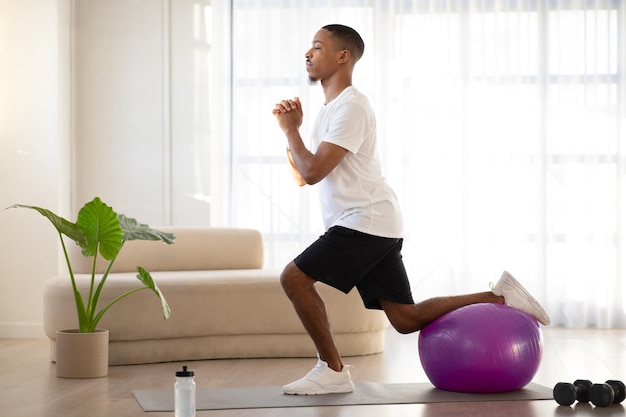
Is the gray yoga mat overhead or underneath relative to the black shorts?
underneath

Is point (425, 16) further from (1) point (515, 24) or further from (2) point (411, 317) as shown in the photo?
(2) point (411, 317)

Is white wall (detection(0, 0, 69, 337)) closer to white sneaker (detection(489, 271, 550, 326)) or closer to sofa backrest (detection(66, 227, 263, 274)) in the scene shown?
sofa backrest (detection(66, 227, 263, 274))

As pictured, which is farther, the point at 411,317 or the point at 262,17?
the point at 262,17

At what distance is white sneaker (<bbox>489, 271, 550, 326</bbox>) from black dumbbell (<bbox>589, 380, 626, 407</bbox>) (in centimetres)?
35

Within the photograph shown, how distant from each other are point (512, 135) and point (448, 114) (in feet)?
1.52

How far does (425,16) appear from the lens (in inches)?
257

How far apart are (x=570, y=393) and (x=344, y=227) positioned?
102 cm

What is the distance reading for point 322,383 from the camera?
11.8 feet

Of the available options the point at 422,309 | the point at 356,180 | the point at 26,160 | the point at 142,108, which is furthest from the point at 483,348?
the point at 142,108

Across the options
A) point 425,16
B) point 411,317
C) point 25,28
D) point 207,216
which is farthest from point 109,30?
point 411,317

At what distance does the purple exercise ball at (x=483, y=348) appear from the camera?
3.53 metres

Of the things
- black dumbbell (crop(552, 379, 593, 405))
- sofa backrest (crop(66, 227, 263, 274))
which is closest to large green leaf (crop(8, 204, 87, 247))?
sofa backrest (crop(66, 227, 263, 274))

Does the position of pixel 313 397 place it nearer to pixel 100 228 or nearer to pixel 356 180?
pixel 356 180

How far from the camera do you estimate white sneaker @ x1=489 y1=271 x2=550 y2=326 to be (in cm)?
369
